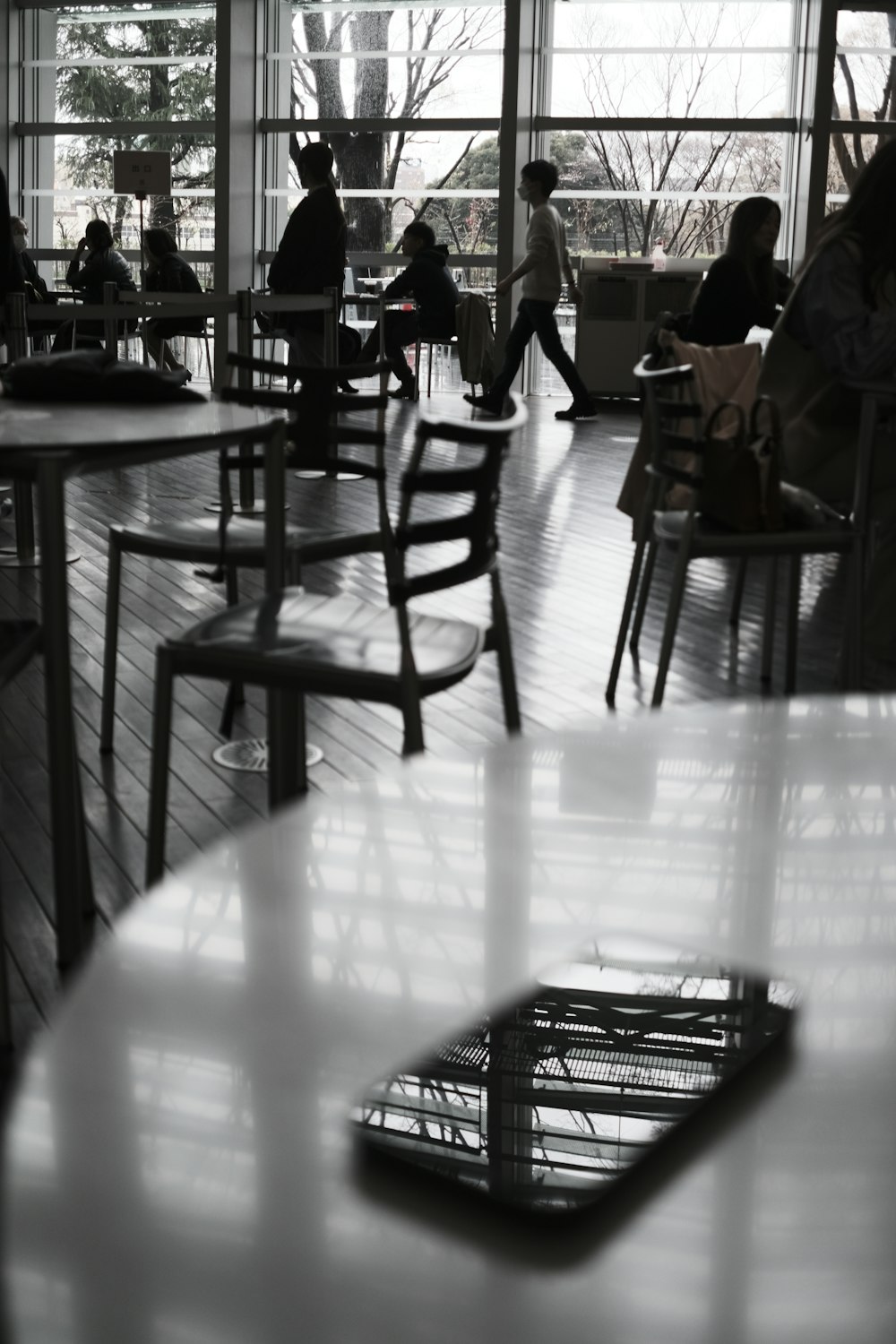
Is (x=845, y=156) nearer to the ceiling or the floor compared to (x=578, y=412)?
nearer to the ceiling

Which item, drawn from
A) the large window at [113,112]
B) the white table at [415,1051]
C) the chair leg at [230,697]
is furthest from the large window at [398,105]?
the white table at [415,1051]

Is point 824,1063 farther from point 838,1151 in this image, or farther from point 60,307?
point 60,307

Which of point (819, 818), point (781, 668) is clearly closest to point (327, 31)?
point (781, 668)

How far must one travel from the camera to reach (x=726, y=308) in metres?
5.17

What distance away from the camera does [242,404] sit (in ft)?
8.94

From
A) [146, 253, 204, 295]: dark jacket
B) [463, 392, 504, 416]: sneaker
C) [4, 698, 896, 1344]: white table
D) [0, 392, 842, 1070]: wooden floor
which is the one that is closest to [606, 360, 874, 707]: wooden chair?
[0, 392, 842, 1070]: wooden floor

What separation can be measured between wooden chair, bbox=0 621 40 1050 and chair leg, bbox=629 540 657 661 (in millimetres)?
1839

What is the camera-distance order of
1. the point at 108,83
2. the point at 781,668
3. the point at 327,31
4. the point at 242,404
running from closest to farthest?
the point at 242,404 → the point at 781,668 → the point at 327,31 → the point at 108,83

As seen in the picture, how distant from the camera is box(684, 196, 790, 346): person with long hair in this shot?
5.09 meters

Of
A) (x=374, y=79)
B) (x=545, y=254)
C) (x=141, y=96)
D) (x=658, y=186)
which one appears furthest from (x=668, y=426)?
(x=141, y=96)

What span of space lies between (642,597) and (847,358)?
2.61 feet

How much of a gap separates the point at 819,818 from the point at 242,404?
2159mm

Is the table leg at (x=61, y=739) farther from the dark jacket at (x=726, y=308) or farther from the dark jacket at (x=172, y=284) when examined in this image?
the dark jacket at (x=172, y=284)

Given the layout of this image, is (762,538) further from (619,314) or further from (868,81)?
(868,81)
